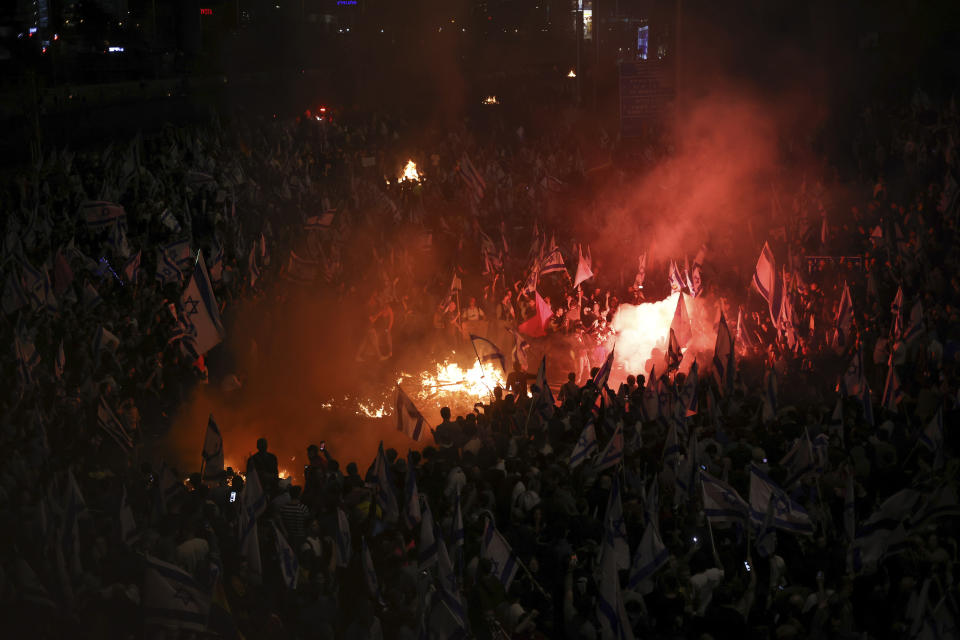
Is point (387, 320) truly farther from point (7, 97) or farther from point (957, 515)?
point (7, 97)

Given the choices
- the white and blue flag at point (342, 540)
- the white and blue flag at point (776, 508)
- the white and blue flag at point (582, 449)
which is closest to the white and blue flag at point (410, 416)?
the white and blue flag at point (582, 449)

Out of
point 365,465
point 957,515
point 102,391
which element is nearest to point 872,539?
point 957,515

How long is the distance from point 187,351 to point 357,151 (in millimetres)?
11792

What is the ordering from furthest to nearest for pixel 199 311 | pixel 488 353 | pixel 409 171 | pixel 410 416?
pixel 409 171, pixel 488 353, pixel 199 311, pixel 410 416

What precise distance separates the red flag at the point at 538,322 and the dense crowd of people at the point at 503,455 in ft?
0.17

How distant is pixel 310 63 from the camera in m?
34.2

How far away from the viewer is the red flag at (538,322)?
10953mm

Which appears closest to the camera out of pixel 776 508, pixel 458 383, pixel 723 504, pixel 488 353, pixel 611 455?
pixel 776 508

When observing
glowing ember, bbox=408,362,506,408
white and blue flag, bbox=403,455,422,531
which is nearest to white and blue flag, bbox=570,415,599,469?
white and blue flag, bbox=403,455,422,531

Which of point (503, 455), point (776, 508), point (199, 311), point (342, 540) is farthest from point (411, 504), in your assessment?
point (199, 311)

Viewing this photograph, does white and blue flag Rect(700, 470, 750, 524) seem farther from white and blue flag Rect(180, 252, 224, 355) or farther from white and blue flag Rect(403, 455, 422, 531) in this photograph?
white and blue flag Rect(180, 252, 224, 355)

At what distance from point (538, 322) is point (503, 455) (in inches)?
172

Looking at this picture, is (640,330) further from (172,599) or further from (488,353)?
(172,599)

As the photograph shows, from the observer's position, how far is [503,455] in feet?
23.3
